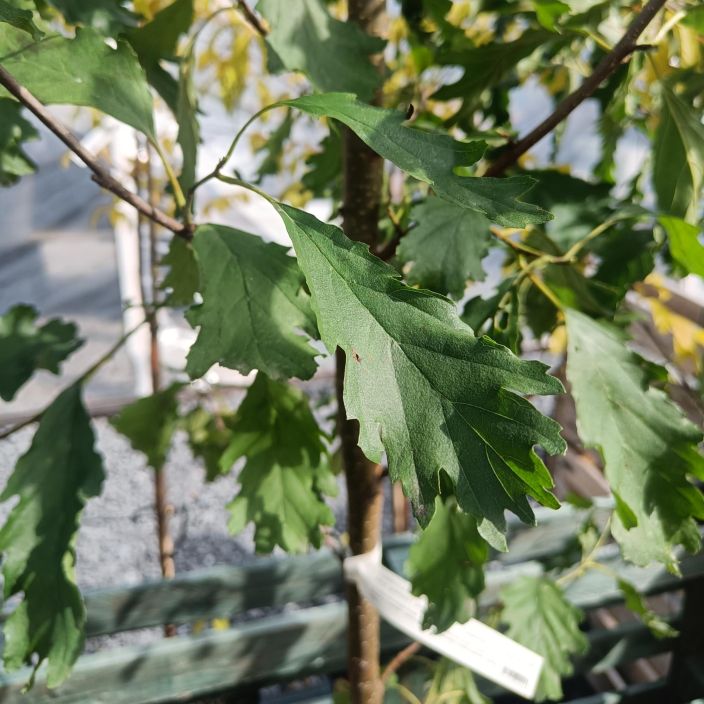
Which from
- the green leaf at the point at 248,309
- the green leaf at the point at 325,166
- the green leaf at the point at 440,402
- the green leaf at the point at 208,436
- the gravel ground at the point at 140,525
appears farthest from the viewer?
the gravel ground at the point at 140,525

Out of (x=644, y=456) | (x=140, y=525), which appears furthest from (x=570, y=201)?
(x=140, y=525)

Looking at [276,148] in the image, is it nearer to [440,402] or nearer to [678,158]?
[678,158]

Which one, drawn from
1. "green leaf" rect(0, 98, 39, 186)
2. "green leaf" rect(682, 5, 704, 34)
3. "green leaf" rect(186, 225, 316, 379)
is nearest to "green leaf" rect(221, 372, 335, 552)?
"green leaf" rect(186, 225, 316, 379)

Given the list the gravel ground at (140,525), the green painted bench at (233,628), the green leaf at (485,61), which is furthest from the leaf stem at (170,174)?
the gravel ground at (140,525)

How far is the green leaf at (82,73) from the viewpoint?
0.37 meters

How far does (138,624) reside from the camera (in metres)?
0.77

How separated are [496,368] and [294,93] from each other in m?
1.31

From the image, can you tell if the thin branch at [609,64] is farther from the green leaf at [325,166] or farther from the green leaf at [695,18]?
the green leaf at [325,166]

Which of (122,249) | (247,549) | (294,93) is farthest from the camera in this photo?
(122,249)

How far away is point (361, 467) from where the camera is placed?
0.53 metres

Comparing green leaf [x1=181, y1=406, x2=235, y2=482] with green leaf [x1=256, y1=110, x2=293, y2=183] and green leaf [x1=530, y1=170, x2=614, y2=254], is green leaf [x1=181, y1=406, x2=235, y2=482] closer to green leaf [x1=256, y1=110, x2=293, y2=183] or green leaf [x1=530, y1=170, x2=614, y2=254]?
green leaf [x1=256, y1=110, x2=293, y2=183]

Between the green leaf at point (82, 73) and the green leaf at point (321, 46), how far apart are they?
3.8 inches

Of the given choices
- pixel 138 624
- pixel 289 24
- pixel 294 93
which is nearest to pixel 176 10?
pixel 289 24

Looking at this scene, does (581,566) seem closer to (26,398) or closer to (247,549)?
(247,549)
